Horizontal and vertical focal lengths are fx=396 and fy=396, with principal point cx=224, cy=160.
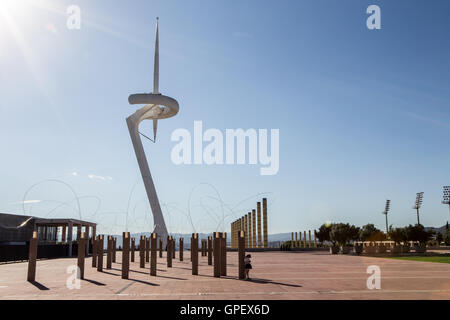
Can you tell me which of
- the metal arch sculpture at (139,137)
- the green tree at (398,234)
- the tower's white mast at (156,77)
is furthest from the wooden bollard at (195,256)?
the green tree at (398,234)

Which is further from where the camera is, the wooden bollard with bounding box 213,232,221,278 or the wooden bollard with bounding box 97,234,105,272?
the wooden bollard with bounding box 97,234,105,272

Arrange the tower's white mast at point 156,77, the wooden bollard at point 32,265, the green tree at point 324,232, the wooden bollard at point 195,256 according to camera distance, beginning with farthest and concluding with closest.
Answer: the green tree at point 324,232, the tower's white mast at point 156,77, the wooden bollard at point 195,256, the wooden bollard at point 32,265

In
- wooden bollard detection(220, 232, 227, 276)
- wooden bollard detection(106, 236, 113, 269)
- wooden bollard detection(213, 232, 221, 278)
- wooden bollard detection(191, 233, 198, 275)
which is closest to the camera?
wooden bollard detection(213, 232, 221, 278)

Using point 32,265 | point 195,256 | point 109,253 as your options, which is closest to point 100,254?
point 109,253

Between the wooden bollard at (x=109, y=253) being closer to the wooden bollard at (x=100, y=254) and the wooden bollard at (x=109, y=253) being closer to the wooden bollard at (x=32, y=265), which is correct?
the wooden bollard at (x=100, y=254)

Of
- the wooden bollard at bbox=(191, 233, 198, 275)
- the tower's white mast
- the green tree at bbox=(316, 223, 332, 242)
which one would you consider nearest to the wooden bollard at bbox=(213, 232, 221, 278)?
the wooden bollard at bbox=(191, 233, 198, 275)

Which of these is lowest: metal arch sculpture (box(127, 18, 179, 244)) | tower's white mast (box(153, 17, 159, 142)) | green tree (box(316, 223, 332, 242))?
green tree (box(316, 223, 332, 242))

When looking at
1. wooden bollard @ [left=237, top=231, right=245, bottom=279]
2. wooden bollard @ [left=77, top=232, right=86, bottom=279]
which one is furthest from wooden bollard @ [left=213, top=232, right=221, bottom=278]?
wooden bollard @ [left=77, top=232, right=86, bottom=279]

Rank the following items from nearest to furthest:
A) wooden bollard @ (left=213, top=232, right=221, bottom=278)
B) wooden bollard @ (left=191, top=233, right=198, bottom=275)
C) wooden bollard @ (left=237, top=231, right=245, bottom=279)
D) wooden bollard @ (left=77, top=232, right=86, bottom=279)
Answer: wooden bollard @ (left=237, top=231, right=245, bottom=279), wooden bollard @ (left=213, top=232, right=221, bottom=278), wooden bollard @ (left=77, top=232, right=86, bottom=279), wooden bollard @ (left=191, top=233, right=198, bottom=275)

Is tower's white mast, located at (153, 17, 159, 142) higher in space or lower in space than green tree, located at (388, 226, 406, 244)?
higher

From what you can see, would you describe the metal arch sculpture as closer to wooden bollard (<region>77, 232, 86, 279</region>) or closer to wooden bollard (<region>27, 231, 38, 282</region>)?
wooden bollard (<region>77, 232, 86, 279</region>)

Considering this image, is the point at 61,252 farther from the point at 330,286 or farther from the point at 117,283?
the point at 330,286

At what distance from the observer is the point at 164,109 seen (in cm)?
5359
